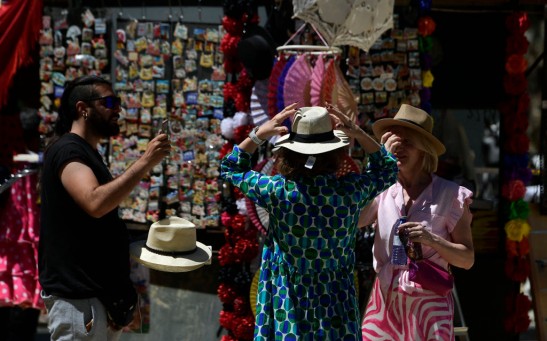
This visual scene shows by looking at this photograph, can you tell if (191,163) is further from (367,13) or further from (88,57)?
(367,13)

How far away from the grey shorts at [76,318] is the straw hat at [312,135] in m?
1.06

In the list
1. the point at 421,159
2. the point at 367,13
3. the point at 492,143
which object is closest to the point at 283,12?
the point at 367,13

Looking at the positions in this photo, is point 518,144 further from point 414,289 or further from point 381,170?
point 381,170

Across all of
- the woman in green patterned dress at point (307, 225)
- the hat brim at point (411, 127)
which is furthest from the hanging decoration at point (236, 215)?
the woman in green patterned dress at point (307, 225)

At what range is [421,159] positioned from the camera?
14.7 ft

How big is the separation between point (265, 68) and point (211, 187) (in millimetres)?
1099

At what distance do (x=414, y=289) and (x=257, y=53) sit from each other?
2.17 meters

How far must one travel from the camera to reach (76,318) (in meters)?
3.90

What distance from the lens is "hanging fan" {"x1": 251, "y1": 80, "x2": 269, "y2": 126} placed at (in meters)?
5.98

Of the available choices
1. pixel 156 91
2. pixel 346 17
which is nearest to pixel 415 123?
pixel 346 17

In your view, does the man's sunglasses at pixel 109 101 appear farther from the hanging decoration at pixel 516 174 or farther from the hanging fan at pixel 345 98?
the hanging decoration at pixel 516 174

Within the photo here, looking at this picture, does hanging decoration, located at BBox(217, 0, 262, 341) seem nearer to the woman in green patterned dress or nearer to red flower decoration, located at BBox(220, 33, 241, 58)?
red flower decoration, located at BBox(220, 33, 241, 58)

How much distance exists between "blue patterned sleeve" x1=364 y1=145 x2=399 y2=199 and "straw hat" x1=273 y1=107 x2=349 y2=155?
0.19 metres

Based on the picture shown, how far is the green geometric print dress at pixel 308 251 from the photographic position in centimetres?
381
